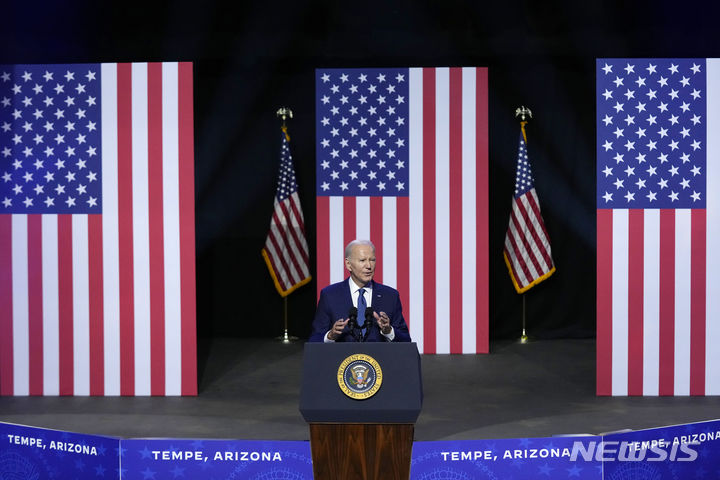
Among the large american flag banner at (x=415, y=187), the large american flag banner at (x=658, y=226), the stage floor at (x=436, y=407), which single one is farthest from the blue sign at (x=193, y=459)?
the large american flag banner at (x=415, y=187)

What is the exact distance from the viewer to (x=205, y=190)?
1018 cm

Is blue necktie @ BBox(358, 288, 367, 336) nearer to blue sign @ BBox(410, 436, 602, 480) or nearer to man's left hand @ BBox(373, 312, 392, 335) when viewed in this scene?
man's left hand @ BBox(373, 312, 392, 335)

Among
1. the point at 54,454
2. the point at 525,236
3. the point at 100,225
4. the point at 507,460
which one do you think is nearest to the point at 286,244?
the point at 525,236

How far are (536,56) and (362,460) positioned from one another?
272 inches

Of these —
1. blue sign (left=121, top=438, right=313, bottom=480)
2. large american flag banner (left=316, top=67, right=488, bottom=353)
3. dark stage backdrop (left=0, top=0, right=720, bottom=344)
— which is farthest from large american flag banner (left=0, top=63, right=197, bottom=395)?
blue sign (left=121, top=438, right=313, bottom=480)

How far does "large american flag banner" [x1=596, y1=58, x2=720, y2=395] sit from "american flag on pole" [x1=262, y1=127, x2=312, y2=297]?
3.46 metres

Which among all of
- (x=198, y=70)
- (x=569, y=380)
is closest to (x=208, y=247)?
(x=198, y=70)

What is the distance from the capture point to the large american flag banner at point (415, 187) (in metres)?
8.74

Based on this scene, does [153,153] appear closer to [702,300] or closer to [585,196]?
[702,300]

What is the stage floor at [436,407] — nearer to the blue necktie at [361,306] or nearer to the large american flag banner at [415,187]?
the large american flag banner at [415,187]

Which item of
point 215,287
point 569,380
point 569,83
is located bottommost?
point 569,380

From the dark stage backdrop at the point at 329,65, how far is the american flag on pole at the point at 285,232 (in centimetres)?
54

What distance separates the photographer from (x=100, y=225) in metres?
7.27

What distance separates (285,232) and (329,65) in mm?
1759
